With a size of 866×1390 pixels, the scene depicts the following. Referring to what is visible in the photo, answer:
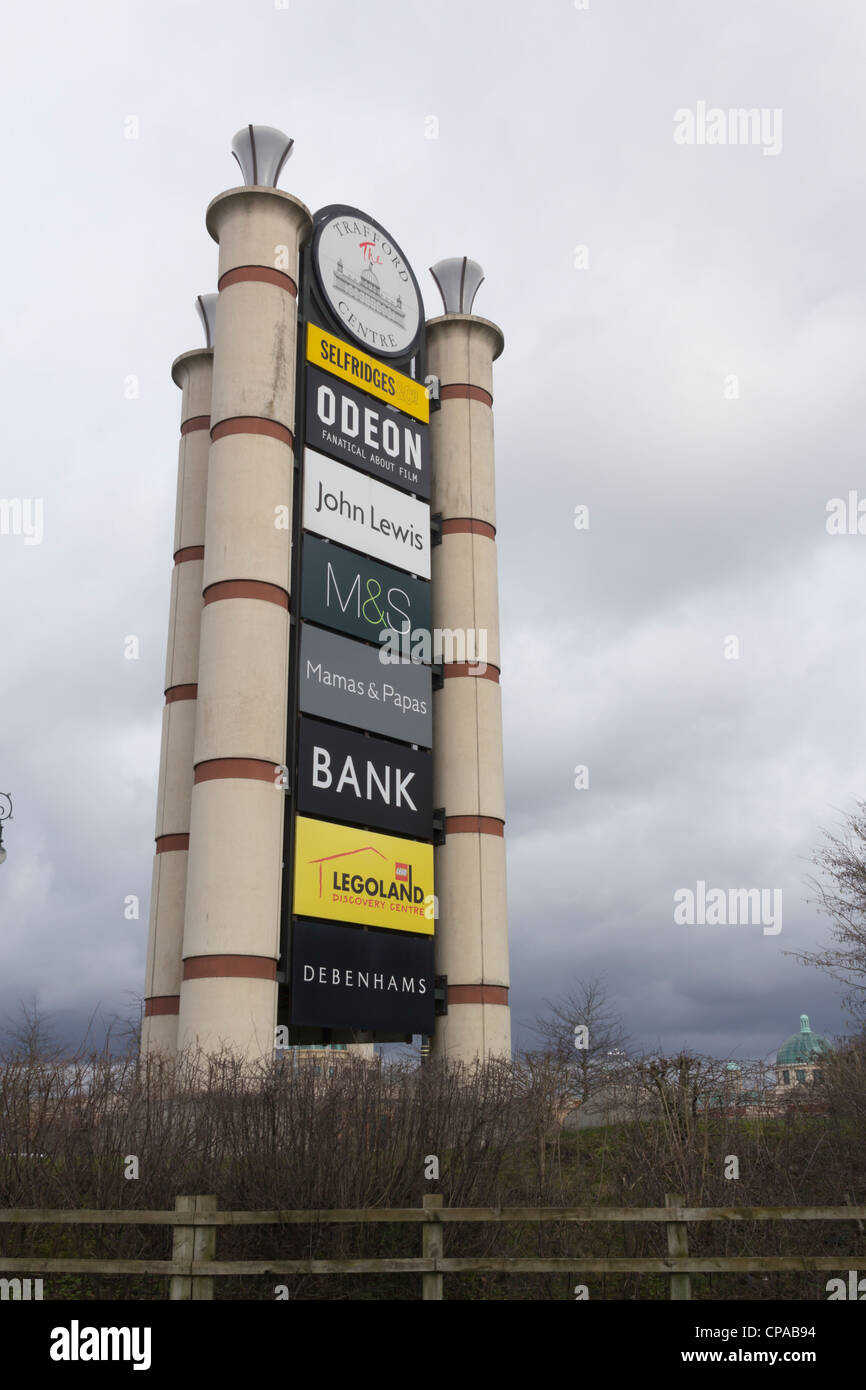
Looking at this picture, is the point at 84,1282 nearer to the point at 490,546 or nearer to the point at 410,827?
the point at 410,827

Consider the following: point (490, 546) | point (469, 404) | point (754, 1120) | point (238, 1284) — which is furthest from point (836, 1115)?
point (469, 404)

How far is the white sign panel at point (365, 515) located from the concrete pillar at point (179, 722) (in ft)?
14.9

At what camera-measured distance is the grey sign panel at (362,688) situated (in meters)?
27.2

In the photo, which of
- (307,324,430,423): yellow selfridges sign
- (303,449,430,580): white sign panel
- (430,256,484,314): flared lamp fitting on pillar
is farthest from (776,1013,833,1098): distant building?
(430,256,484,314): flared lamp fitting on pillar

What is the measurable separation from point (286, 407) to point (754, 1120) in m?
18.6

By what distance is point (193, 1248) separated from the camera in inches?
452

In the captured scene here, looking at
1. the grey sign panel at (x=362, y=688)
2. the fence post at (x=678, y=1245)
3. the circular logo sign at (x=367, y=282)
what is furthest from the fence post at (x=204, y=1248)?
the circular logo sign at (x=367, y=282)

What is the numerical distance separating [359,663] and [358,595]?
1.74 metres

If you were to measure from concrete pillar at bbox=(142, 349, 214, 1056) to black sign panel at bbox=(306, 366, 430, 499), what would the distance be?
14.8 feet

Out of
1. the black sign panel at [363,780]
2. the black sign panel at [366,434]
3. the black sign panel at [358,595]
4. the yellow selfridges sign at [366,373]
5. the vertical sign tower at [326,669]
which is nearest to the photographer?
the vertical sign tower at [326,669]

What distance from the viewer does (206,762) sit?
25500 millimetres

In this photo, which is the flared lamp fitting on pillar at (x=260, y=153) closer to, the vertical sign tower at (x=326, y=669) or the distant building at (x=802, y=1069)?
the vertical sign tower at (x=326, y=669)

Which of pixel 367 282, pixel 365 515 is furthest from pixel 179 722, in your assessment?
pixel 367 282

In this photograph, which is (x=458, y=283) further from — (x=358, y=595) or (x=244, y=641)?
(x=244, y=641)
